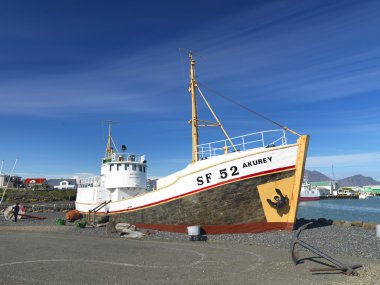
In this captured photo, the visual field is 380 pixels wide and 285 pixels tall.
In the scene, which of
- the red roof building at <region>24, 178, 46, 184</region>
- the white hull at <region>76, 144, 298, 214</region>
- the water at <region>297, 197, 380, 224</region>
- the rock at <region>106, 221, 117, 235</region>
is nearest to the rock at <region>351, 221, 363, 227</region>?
the white hull at <region>76, 144, 298, 214</region>

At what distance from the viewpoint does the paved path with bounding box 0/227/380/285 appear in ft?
28.7

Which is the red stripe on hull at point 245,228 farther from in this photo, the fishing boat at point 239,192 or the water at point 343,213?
the water at point 343,213

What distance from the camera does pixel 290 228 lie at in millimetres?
18062

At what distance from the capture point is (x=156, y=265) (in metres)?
10.7

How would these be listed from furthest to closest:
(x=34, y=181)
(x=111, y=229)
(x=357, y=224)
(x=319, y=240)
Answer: (x=34, y=181) → (x=357, y=224) → (x=111, y=229) → (x=319, y=240)

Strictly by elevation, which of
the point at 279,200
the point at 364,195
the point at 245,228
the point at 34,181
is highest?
the point at 34,181

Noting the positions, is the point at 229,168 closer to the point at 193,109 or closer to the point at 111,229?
the point at 193,109

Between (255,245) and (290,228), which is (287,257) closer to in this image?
(255,245)

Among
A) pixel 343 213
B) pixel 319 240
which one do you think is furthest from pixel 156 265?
pixel 343 213

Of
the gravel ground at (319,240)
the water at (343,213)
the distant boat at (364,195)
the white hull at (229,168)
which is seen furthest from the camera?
the distant boat at (364,195)

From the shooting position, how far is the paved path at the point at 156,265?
873cm

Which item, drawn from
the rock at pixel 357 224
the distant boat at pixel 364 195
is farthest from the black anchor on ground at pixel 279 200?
the distant boat at pixel 364 195

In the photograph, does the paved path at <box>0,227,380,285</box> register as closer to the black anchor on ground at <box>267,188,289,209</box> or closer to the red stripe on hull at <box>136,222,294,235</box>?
the red stripe on hull at <box>136,222,294,235</box>

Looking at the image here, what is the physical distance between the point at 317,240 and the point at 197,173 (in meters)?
7.69
